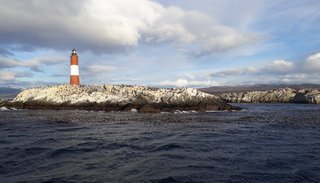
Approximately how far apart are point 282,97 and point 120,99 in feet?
190

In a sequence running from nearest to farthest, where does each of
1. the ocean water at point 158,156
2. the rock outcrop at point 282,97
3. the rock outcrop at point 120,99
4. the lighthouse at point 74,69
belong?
the ocean water at point 158,156
the rock outcrop at point 120,99
the lighthouse at point 74,69
the rock outcrop at point 282,97

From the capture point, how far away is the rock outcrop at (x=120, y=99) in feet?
181

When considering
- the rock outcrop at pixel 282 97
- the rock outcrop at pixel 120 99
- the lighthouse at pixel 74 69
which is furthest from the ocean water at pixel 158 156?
the rock outcrop at pixel 282 97

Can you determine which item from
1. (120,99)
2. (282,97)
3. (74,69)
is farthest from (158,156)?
(282,97)

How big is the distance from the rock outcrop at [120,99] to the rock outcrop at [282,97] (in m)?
40.3

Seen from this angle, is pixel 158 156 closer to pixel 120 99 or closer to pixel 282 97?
pixel 120 99

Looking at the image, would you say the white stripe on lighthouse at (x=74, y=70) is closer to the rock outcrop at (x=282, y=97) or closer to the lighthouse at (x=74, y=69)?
the lighthouse at (x=74, y=69)

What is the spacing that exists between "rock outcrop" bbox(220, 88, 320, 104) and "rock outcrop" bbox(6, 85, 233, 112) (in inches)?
1585

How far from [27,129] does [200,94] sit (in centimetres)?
3520

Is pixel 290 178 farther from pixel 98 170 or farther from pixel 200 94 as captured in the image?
pixel 200 94

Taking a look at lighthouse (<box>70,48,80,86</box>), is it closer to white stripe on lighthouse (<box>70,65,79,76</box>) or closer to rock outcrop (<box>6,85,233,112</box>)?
white stripe on lighthouse (<box>70,65,79,76</box>)

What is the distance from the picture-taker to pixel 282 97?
98562 mm

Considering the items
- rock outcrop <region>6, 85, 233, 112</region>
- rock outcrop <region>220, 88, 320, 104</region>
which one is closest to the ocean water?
rock outcrop <region>6, 85, 233, 112</region>

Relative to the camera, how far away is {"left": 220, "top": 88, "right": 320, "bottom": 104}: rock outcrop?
89.7 m
